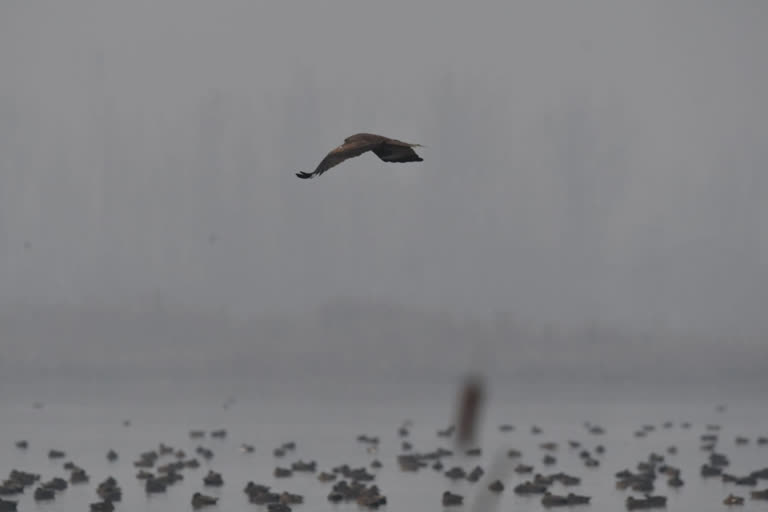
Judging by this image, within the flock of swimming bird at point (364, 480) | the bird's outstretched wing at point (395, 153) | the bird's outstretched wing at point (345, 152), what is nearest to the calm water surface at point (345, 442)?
the flock of swimming bird at point (364, 480)

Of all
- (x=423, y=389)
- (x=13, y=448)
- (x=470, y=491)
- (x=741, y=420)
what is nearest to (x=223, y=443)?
(x=13, y=448)

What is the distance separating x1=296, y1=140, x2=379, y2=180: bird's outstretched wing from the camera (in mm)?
12086

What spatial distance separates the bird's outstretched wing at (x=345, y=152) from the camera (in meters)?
12.1

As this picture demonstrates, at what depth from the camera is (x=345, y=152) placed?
40.9ft

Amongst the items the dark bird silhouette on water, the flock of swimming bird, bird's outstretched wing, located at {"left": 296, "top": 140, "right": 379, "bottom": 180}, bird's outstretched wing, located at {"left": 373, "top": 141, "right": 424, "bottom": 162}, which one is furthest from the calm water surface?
bird's outstretched wing, located at {"left": 296, "top": 140, "right": 379, "bottom": 180}

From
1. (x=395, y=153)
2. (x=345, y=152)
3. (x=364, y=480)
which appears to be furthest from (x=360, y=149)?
(x=364, y=480)

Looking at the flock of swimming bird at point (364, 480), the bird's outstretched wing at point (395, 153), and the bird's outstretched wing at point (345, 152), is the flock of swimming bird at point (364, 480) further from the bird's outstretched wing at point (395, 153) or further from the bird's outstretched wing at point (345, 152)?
the bird's outstretched wing at point (345, 152)

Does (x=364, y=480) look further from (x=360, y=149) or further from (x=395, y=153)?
(x=360, y=149)

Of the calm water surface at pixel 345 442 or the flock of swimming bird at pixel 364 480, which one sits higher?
the flock of swimming bird at pixel 364 480

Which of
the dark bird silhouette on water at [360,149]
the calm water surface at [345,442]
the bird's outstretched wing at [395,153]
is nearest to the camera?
the dark bird silhouette on water at [360,149]

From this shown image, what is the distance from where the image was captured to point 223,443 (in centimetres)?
8094

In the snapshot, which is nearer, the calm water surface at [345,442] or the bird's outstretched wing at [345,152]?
the bird's outstretched wing at [345,152]

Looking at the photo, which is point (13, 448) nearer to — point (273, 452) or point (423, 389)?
point (273, 452)

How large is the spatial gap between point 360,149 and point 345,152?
0.17 meters
